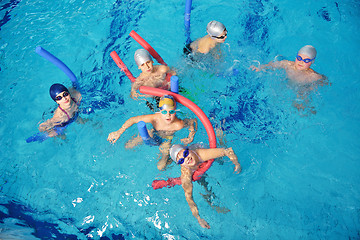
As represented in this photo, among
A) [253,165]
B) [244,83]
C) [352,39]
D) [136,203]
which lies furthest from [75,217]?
[352,39]

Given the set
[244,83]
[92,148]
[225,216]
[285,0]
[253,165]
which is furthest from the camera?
[285,0]

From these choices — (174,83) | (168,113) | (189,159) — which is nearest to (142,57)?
(174,83)

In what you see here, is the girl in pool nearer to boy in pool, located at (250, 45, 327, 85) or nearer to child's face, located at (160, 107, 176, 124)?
boy in pool, located at (250, 45, 327, 85)

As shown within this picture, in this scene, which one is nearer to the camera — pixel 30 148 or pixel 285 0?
pixel 30 148

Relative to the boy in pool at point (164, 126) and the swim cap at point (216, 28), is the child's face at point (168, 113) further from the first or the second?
the swim cap at point (216, 28)

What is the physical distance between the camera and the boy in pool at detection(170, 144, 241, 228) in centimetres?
433

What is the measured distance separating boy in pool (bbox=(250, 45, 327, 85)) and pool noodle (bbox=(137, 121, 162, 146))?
9.40ft

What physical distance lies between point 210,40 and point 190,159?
3.10 m

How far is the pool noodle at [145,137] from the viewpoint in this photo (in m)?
4.26

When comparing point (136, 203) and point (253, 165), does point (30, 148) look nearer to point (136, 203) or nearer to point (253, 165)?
point (136, 203)

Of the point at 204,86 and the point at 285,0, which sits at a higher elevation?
the point at 285,0

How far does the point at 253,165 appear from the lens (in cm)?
554

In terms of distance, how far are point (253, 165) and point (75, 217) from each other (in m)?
3.76

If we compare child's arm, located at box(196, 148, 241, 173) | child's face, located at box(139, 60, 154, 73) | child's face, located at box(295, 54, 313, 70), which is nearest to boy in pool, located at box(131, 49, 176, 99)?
child's face, located at box(139, 60, 154, 73)
